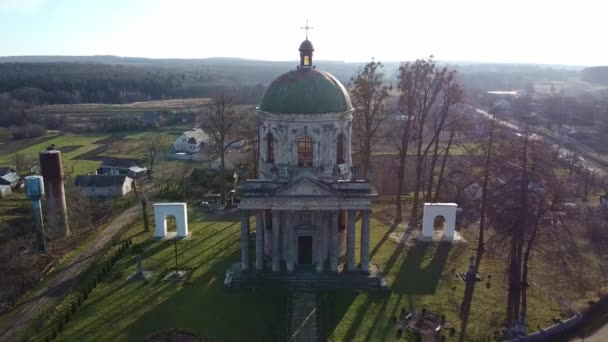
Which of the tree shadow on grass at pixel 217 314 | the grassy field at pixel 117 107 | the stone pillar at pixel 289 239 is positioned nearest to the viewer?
the tree shadow on grass at pixel 217 314

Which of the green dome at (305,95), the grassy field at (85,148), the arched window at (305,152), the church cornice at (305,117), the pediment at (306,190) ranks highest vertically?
the green dome at (305,95)

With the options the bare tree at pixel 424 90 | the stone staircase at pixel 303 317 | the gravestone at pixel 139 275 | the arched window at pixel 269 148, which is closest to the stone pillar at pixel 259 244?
the stone staircase at pixel 303 317

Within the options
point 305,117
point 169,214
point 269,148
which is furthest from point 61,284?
point 305,117

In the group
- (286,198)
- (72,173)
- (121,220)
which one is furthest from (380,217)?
(72,173)

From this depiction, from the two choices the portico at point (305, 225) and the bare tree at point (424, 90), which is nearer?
the portico at point (305, 225)

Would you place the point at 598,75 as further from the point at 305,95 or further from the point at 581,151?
the point at 305,95

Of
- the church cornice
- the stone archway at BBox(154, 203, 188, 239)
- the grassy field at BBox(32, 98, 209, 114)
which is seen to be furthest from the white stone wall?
the grassy field at BBox(32, 98, 209, 114)

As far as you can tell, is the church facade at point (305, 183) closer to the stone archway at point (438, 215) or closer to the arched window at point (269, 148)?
the arched window at point (269, 148)
